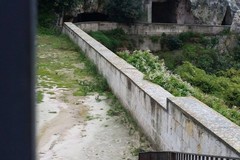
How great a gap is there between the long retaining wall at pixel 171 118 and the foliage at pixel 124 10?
661 inches

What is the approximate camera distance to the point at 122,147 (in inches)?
267

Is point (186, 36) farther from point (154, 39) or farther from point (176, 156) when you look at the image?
point (176, 156)

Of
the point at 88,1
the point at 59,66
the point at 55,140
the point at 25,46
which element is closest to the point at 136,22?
the point at 88,1

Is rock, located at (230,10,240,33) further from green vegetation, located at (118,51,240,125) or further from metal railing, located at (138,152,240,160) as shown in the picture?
metal railing, located at (138,152,240,160)

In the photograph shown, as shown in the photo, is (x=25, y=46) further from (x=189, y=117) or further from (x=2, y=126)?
(x=189, y=117)

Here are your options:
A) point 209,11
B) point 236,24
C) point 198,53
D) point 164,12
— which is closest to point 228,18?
point 209,11

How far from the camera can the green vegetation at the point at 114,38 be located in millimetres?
24614

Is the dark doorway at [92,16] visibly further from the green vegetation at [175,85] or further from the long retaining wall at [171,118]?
the long retaining wall at [171,118]

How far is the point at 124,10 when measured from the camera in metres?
26.3

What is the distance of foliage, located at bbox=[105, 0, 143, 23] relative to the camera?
86.1ft

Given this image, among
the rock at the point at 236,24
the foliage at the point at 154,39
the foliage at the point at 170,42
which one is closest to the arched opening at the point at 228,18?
the rock at the point at 236,24

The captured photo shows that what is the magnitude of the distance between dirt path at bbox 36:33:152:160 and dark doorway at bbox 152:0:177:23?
22402 mm

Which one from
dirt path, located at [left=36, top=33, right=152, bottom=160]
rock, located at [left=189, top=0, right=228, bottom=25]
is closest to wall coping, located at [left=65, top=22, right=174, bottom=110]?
dirt path, located at [left=36, top=33, right=152, bottom=160]

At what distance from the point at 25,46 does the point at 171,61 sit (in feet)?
82.4
